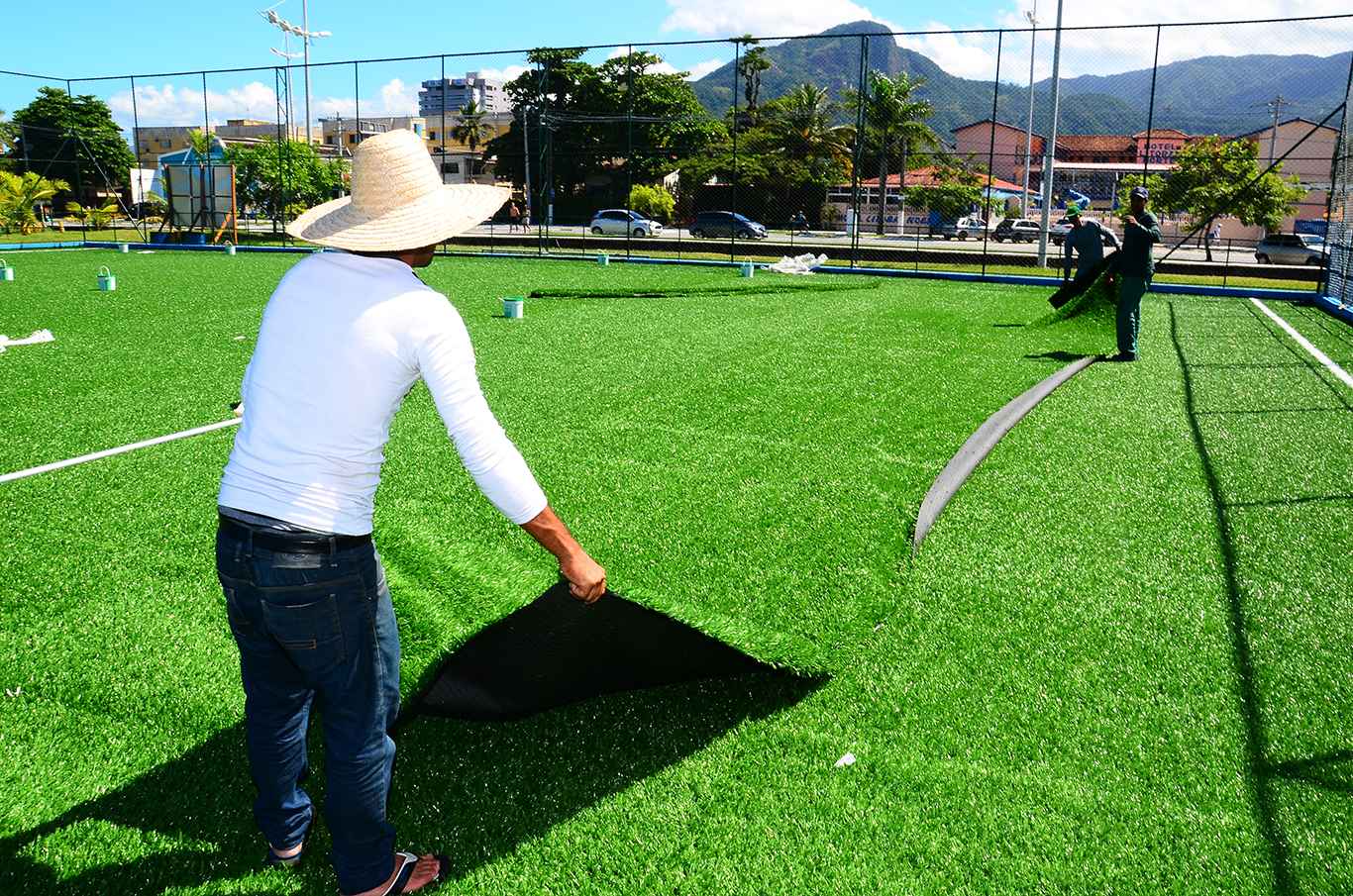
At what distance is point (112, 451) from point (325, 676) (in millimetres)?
4840

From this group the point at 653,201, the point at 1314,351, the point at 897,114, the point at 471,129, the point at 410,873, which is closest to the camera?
the point at 410,873

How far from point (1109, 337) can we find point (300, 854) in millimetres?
10650

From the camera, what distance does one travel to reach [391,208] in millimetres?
2176

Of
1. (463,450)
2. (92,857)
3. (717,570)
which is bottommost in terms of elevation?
(92,857)

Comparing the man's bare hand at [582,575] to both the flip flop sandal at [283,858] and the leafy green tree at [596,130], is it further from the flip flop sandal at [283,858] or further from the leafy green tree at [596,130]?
the leafy green tree at [596,130]

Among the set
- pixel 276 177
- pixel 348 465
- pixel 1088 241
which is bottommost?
pixel 348 465

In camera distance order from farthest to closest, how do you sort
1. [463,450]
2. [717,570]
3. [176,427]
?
[176,427]
[717,570]
[463,450]

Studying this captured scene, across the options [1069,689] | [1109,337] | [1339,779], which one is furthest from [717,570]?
[1109,337]

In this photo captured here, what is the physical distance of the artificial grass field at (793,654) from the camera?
2541 mm

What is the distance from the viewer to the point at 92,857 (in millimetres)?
2484

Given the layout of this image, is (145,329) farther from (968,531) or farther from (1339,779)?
(1339,779)

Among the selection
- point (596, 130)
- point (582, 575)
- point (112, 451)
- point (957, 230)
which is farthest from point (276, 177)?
point (582, 575)

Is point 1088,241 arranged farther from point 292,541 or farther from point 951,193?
point 951,193

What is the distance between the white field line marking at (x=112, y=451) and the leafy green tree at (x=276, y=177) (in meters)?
34.5
